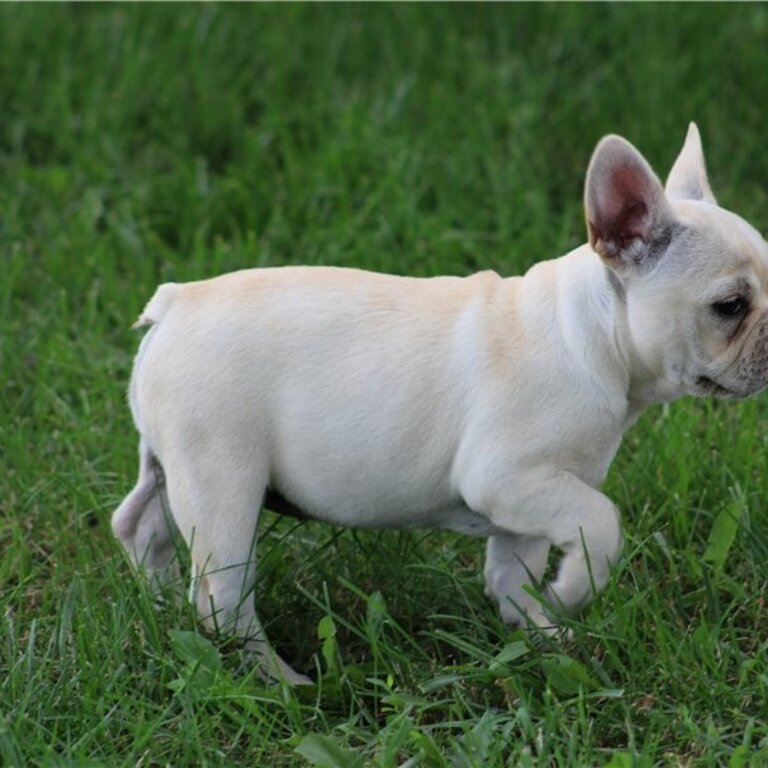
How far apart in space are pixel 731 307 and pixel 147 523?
1595mm

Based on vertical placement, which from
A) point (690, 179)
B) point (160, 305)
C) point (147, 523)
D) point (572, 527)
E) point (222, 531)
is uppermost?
point (690, 179)

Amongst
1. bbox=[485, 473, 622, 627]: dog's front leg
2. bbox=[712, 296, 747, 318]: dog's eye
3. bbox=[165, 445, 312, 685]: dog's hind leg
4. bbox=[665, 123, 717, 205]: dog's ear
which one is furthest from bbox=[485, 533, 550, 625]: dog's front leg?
bbox=[665, 123, 717, 205]: dog's ear

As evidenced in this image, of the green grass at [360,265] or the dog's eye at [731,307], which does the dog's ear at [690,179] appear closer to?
the dog's eye at [731,307]

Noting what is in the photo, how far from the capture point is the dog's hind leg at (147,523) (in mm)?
4281

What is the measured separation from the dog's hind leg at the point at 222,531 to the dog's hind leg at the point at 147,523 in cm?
30

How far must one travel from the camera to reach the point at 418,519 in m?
4.01

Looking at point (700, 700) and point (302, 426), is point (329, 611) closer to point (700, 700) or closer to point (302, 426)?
point (302, 426)

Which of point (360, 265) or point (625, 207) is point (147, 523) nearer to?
point (625, 207)

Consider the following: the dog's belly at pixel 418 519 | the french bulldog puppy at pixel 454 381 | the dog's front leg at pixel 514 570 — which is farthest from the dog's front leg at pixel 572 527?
the dog's front leg at pixel 514 570

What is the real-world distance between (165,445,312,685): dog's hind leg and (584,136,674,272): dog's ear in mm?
974

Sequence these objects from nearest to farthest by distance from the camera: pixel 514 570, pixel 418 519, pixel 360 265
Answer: pixel 418 519
pixel 514 570
pixel 360 265

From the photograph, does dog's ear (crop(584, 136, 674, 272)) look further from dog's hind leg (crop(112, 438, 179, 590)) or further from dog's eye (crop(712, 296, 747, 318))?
dog's hind leg (crop(112, 438, 179, 590))

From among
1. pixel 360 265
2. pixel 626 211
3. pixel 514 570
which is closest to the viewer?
pixel 626 211

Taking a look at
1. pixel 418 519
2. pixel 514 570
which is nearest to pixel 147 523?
pixel 418 519
